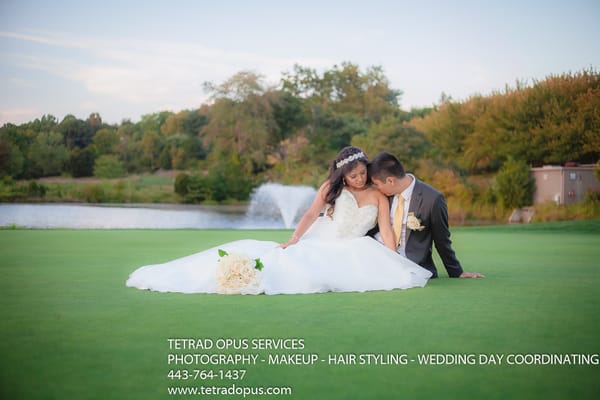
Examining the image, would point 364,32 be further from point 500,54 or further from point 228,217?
point 228,217

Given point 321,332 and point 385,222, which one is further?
point 385,222

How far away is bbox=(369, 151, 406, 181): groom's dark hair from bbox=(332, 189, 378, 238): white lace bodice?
0.39m

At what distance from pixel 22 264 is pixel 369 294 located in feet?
17.5

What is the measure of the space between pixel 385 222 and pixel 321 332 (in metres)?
3.24

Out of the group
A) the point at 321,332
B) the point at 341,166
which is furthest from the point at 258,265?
the point at 341,166

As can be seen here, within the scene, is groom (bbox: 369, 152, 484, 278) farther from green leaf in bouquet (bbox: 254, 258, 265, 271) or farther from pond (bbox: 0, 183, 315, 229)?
pond (bbox: 0, 183, 315, 229)

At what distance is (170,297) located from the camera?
552cm

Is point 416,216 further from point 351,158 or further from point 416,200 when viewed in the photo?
point 351,158

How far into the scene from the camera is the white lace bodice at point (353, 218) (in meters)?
7.10

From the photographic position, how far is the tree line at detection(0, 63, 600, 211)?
2727cm

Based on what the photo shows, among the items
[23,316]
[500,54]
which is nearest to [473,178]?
[500,54]

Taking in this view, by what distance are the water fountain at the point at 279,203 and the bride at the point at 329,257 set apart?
71.3ft

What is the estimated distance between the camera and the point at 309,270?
6012mm

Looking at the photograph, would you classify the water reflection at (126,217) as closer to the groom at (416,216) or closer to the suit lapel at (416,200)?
the groom at (416,216)
